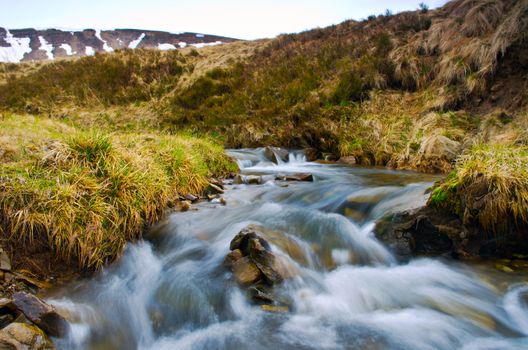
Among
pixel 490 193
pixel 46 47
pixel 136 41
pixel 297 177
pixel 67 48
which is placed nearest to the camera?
pixel 490 193

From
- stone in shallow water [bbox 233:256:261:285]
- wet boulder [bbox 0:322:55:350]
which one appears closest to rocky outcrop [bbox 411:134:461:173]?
stone in shallow water [bbox 233:256:261:285]

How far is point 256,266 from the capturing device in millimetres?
3557

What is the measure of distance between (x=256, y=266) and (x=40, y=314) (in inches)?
73.2

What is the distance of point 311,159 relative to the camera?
9.84 metres

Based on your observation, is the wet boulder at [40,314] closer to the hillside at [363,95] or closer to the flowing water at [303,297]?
the flowing water at [303,297]

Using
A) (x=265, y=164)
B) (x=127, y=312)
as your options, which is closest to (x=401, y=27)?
(x=265, y=164)

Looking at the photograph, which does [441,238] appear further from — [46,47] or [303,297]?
[46,47]

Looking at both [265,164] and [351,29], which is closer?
[265,164]

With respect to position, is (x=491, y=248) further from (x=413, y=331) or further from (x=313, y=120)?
(x=313, y=120)

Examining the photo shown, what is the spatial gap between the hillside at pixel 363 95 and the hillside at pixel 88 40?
2730 cm

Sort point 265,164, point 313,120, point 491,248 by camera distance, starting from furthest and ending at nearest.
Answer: point 313,120 < point 265,164 < point 491,248

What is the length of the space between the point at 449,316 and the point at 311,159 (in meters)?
6.90

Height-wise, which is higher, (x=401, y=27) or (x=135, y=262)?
(x=401, y=27)

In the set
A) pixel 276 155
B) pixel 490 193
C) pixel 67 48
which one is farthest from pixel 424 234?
pixel 67 48
